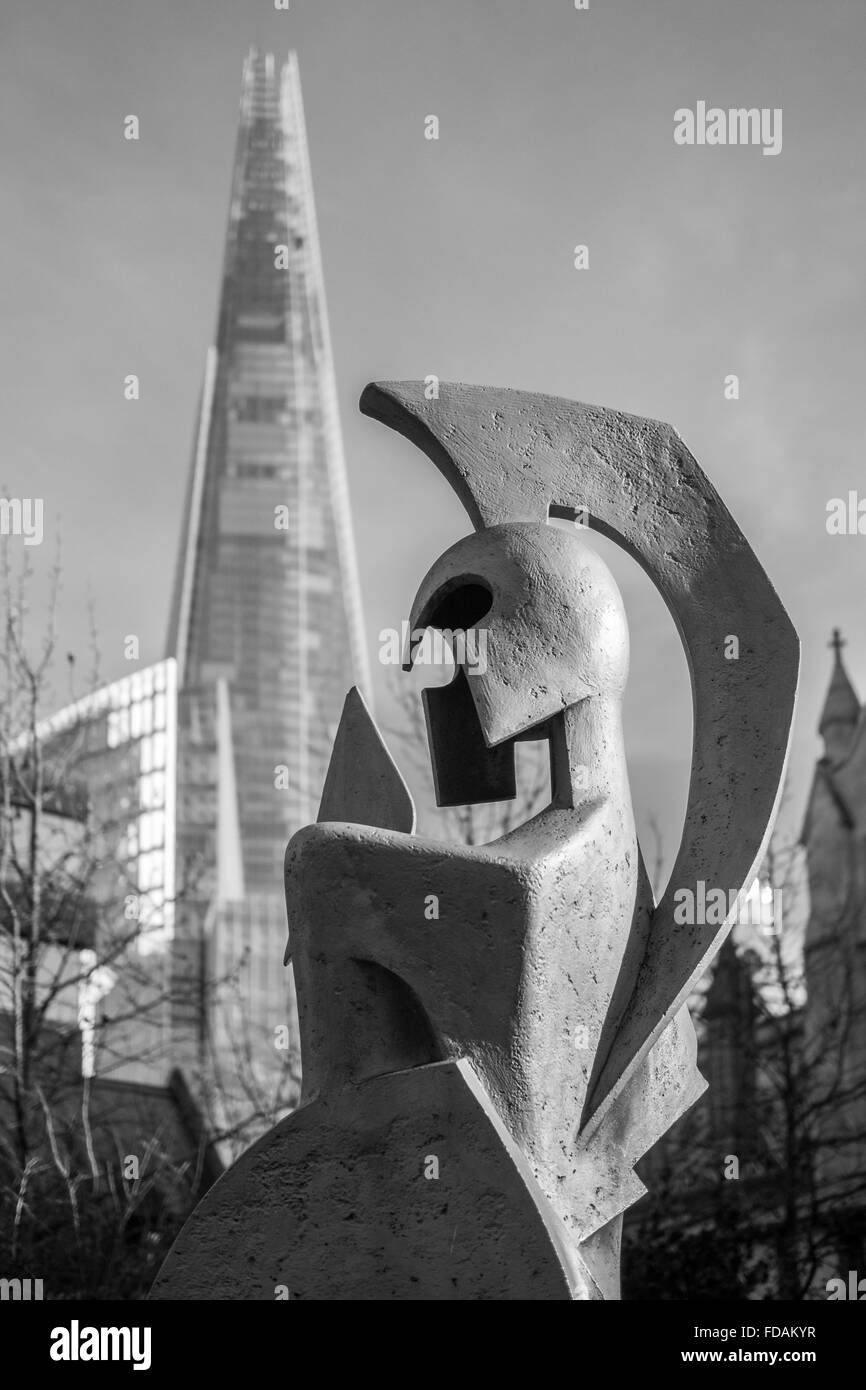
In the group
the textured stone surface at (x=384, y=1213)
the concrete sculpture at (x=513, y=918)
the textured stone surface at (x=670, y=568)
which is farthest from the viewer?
the textured stone surface at (x=670, y=568)

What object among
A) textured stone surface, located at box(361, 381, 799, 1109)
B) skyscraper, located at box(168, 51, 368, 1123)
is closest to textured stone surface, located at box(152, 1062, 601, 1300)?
textured stone surface, located at box(361, 381, 799, 1109)

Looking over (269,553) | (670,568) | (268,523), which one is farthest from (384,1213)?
(269,553)

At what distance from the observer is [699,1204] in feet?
62.0

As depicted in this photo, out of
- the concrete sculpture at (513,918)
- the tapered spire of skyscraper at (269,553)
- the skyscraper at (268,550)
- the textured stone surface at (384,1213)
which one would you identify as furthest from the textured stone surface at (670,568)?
the tapered spire of skyscraper at (269,553)

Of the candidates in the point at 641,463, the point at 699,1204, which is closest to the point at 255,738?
the point at 699,1204

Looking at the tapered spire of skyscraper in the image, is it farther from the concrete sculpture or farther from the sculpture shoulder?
the sculpture shoulder

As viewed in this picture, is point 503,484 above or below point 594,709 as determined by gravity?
above

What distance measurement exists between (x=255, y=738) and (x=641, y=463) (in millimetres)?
106070

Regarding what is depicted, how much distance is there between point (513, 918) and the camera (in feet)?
19.4

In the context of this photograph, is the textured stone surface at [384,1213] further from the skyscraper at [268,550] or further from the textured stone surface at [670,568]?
the skyscraper at [268,550]

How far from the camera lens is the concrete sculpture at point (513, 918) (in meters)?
5.70

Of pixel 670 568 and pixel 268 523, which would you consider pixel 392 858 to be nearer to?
pixel 670 568
